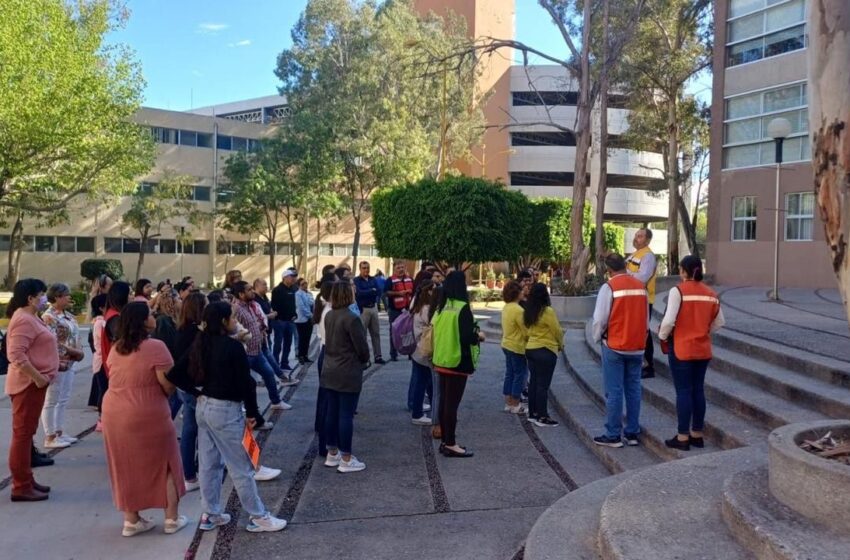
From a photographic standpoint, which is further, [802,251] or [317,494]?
[802,251]

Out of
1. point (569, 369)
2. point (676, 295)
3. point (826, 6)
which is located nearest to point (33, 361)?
point (676, 295)

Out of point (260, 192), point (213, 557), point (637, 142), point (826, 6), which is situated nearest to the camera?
point (826, 6)

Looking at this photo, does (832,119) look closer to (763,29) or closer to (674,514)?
(674,514)

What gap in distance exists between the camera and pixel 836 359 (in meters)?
7.11

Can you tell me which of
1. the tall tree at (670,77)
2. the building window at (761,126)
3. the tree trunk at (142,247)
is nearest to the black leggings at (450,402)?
the building window at (761,126)

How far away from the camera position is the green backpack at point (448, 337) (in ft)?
21.5

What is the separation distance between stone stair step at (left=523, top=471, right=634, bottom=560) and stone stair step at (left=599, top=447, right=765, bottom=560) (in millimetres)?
185

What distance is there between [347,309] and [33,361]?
8.24 ft

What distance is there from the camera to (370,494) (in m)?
5.73

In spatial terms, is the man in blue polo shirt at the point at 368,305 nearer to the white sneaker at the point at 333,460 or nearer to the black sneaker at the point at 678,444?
the white sneaker at the point at 333,460

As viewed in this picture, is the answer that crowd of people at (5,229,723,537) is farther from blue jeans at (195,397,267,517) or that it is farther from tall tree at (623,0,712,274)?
tall tree at (623,0,712,274)

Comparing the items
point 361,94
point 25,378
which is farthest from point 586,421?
point 361,94

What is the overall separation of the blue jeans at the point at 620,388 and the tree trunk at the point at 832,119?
7.78 feet

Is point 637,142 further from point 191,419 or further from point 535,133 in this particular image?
point 191,419
